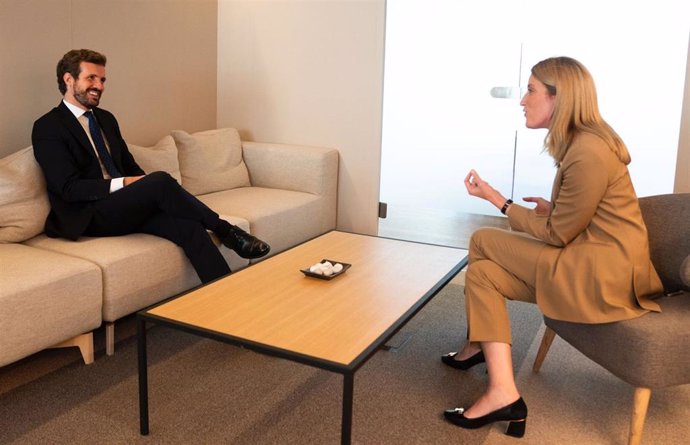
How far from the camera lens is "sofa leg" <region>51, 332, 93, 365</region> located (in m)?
2.65

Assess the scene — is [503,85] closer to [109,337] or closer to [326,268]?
[326,268]

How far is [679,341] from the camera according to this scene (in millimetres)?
2043

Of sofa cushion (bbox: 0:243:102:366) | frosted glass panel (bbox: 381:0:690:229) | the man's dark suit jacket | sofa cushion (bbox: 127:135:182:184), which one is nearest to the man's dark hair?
the man's dark suit jacket

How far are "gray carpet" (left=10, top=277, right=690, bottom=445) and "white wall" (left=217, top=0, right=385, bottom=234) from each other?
6.08 feet

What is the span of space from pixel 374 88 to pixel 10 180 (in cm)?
237

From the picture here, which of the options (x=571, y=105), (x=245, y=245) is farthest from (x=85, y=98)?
(x=571, y=105)

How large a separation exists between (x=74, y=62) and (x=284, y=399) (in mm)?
1815

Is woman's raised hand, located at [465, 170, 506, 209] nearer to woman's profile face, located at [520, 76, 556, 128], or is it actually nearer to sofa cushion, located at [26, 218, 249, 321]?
woman's profile face, located at [520, 76, 556, 128]

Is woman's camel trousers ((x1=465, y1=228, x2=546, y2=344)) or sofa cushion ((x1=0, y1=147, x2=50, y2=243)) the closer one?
woman's camel trousers ((x1=465, y1=228, x2=546, y2=344))

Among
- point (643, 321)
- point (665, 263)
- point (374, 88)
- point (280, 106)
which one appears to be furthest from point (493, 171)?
point (643, 321)

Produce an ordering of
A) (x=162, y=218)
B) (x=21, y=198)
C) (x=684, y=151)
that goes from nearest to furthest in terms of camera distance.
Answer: (x=21, y=198)
(x=162, y=218)
(x=684, y=151)

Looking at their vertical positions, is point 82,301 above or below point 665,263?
below

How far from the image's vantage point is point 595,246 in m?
2.20

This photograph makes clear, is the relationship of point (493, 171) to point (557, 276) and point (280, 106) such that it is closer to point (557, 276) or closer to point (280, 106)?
point (280, 106)
